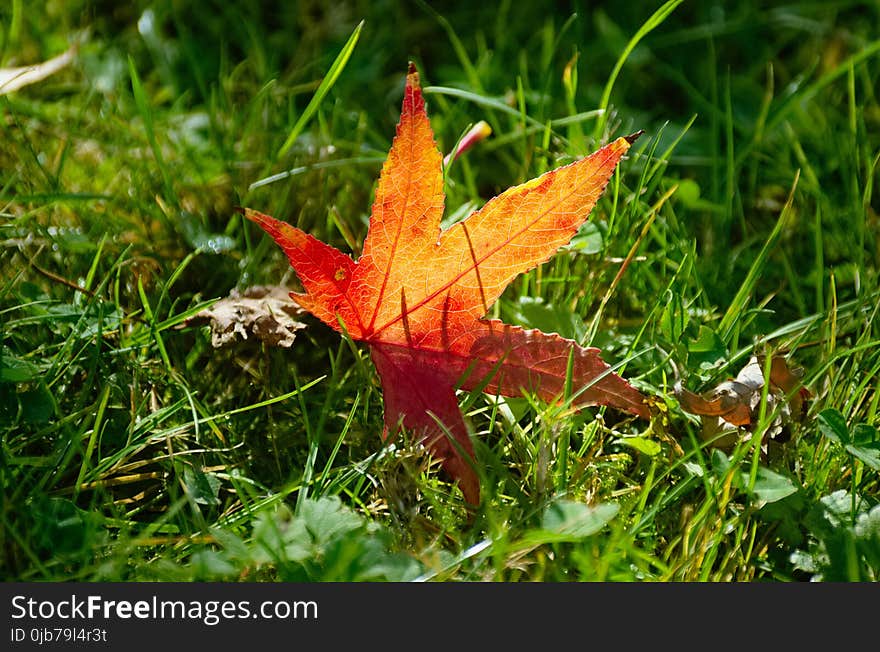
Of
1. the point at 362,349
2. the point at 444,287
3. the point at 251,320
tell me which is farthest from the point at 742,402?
the point at 251,320

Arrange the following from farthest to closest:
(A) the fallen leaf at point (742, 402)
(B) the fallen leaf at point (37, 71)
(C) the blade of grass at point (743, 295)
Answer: (B) the fallen leaf at point (37, 71) → (C) the blade of grass at point (743, 295) → (A) the fallen leaf at point (742, 402)

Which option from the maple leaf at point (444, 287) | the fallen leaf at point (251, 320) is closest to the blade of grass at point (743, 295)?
the maple leaf at point (444, 287)

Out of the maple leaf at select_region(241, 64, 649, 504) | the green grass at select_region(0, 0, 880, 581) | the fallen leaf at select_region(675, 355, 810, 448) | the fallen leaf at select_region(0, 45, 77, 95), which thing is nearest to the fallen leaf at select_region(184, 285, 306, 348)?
the green grass at select_region(0, 0, 880, 581)

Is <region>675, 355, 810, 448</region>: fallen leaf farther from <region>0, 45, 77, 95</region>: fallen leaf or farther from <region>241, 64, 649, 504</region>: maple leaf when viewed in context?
<region>0, 45, 77, 95</region>: fallen leaf

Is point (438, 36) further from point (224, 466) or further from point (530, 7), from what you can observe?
point (224, 466)

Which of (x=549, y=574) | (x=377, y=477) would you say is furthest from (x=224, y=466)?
(x=549, y=574)

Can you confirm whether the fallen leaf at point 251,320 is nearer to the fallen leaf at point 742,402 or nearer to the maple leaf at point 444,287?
the maple leaf at point 444,287

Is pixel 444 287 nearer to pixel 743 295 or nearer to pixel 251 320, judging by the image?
pixel 251 320
